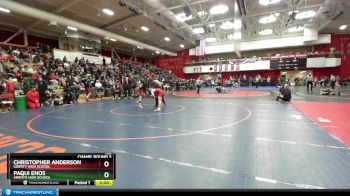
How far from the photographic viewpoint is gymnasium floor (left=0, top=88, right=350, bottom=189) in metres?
2.94

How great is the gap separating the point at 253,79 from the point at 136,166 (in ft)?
96.2

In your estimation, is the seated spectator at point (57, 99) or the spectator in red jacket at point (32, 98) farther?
the seated spectator at point (57, 99)

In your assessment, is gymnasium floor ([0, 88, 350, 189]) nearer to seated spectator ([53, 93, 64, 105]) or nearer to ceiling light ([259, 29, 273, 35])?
seated spectator ([53, 93, 64, 105])

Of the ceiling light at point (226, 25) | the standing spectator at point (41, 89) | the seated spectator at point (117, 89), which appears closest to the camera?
the standing spectator at point (41, 89)

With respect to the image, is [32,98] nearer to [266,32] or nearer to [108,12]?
Answer: [108,12]

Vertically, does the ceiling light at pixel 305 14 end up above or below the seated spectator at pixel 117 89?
above

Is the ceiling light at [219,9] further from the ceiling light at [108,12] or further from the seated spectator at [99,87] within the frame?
the seated spectator at [99,87]

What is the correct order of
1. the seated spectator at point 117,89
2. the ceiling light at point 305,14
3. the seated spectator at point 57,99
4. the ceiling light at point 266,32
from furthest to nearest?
the ceiling light at point 266,32 < the ceiling light at point 305,14 < the seated spectator at point 117,89 < the seated spectator at point 57,99

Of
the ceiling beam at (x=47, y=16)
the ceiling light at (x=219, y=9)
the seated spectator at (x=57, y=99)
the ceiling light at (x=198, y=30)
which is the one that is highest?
the ceiling light at (x=219, y=9)

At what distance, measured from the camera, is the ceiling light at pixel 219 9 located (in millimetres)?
18109

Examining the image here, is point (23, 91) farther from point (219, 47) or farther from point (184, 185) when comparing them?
point (219, 47)
